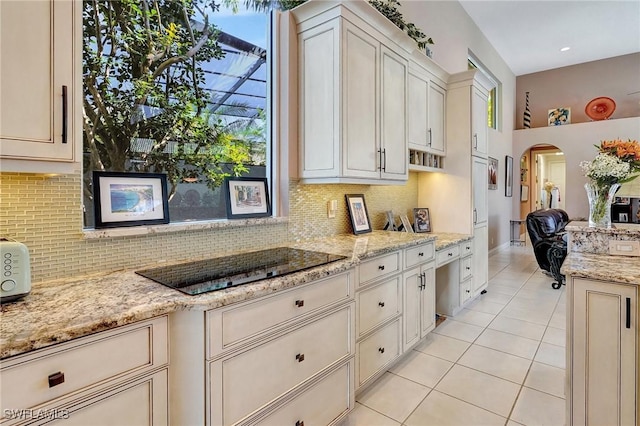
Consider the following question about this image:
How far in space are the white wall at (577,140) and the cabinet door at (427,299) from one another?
6290 millimetres

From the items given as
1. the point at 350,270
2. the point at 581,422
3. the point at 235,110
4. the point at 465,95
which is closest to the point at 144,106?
the point at 235,110

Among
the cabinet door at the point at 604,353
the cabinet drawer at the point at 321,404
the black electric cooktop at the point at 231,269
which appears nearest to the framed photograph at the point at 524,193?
the cabinet door at the point at 604,353

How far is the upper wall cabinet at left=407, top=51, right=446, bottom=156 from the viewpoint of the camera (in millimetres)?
3117

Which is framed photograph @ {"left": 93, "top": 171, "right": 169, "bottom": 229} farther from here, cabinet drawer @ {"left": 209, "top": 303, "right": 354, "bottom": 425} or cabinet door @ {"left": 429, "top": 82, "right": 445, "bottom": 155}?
cabinet door @ {"left": 429, "top": 82, "right": 445, "bottom": 155}

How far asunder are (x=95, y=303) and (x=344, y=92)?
185 centimetres

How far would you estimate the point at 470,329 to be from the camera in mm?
3168

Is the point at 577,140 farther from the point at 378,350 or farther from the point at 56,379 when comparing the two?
the point at 56,379

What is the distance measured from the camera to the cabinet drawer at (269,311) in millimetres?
1213

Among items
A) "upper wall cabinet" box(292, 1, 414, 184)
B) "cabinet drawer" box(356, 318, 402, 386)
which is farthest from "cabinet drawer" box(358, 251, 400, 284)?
"upper wall cabinet" box(292, 1, 414, 184)

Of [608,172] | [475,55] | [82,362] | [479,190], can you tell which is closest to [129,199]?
[82,362]

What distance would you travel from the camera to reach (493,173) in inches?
255

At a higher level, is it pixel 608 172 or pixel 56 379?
pixel 608 172

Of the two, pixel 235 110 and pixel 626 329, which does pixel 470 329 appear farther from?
pixel 235 110

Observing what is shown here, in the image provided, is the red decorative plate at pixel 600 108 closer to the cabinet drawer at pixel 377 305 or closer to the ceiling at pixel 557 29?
the ceiling at pixel 557 29
